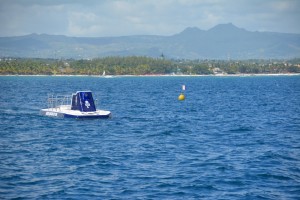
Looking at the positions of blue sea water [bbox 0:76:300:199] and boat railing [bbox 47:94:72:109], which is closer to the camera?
blue sea water [bbox 0:76:300:199]

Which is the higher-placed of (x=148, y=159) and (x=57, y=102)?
(x=148, y=159)

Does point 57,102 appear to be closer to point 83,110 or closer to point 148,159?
point 83,110

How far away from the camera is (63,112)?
73.4 metres

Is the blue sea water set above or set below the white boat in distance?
below

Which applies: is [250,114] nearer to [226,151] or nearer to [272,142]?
[272,142]

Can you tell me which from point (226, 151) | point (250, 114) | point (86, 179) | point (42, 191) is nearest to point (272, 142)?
point (226, 151)

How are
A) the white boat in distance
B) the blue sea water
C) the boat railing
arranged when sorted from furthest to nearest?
1. the boat railing
2. the white boat in distance
3. the blue sea water

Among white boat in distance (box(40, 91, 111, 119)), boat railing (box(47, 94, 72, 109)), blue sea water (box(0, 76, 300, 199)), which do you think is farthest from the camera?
boat railing (box(47, 94, 72, 109))

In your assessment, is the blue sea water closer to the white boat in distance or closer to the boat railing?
the white boat in distance

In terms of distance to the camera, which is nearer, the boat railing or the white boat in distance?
the white boat in distance

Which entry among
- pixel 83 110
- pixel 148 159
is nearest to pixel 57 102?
pixel 83 110

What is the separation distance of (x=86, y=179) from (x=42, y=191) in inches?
155

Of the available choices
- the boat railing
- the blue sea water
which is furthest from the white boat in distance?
the boat railing

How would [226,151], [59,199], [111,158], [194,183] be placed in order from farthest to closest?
1. [226,151]
2. [111,158]
3. [194,183]
4. [59,199]
